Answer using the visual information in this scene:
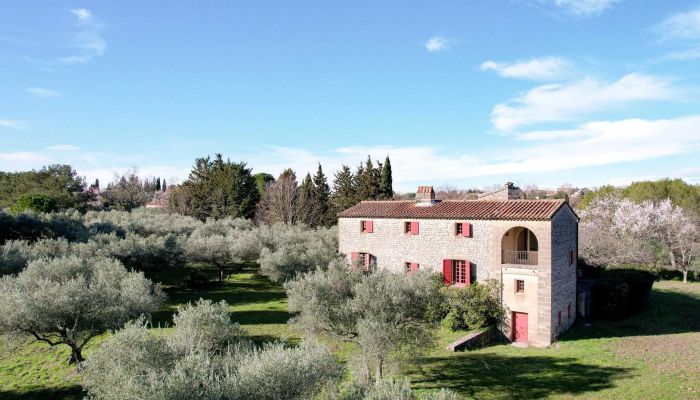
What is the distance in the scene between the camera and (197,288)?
119 ft

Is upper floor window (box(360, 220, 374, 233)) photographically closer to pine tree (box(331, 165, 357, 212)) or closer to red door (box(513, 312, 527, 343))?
red door (box(513, 312, 527, 343))

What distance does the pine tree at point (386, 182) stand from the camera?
191ft

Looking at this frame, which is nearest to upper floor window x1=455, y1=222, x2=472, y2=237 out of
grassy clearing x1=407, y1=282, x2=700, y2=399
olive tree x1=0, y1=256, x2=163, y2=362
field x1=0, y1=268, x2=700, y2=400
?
field x1=0, y1=268, x2=700, y2=400

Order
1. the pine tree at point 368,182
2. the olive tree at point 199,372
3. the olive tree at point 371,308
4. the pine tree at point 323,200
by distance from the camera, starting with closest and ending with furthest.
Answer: the olive tree at point 199,372
the olive tree at point 371,308
the pine tree at point 368,182
the pine tree at point 323,200

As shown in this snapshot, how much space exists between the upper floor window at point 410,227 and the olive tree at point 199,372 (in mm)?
19275

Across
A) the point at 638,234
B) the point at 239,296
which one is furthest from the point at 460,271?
the point at 638,234

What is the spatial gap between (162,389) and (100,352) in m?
4.52

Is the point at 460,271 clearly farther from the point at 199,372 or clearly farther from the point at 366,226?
the point at 199,372

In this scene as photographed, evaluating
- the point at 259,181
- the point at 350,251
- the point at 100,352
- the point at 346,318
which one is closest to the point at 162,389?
the point at 100,352

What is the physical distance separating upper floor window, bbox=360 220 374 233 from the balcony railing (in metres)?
10.4

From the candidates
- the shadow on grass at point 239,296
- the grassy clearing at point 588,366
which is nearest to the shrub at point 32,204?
the shadow on grass at point 239,296

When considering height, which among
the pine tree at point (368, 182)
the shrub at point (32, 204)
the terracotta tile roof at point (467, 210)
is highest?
the pine tree at point (368, 182)

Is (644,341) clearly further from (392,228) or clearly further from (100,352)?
(100,352)

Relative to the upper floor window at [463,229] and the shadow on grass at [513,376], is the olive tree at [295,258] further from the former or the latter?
the shadow on grass at [513,376]
